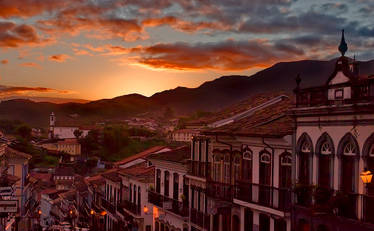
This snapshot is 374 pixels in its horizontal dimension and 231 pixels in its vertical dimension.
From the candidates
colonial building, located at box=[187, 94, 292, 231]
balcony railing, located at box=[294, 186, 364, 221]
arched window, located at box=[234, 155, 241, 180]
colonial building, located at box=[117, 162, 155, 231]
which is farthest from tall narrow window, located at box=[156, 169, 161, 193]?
balcony railing, located at box=[294, 186, 364, 221]

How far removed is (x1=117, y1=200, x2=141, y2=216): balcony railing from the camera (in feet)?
156

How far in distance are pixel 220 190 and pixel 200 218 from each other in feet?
17.2

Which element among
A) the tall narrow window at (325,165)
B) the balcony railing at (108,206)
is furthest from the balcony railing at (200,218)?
the balcony railing at (108,206)

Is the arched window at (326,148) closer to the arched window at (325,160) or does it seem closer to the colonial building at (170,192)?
the arched window at (325,160)

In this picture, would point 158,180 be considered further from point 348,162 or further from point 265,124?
point 348,162

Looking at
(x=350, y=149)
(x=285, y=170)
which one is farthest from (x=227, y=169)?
(x=350, y=149)

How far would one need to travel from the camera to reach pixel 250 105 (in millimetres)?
33625

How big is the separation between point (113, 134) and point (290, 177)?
16892cm

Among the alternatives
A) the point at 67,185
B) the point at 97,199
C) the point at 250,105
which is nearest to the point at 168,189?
the point at 250,105

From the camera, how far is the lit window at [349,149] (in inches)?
778

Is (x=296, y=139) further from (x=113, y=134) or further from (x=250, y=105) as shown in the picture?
(x=113, y=134)

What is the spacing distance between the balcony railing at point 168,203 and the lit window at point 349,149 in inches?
715

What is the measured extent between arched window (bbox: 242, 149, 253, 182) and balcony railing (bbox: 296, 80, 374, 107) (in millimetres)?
5306

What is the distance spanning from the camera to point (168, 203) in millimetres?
39406
